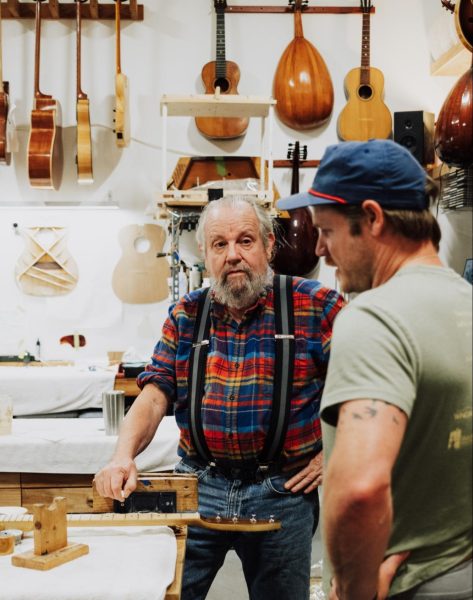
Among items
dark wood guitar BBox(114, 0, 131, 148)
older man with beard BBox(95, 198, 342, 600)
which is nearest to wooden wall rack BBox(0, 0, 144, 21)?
dark wood guitar BBox(114, 0, 131, 148)

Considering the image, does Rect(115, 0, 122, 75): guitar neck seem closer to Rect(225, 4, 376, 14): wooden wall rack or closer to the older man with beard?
Rect(225, 4, 376, 14): wooden wall rack

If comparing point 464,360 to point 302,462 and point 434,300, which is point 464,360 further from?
point 302,462

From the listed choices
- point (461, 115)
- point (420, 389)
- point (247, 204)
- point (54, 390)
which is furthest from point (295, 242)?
point (420, 389)

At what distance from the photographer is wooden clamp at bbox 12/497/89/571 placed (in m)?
1.59

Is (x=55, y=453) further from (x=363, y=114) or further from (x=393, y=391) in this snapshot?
(x=363, y=114)

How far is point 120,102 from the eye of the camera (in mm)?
5102

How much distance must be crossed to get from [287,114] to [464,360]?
474cm

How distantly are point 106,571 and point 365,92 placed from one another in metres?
4.80

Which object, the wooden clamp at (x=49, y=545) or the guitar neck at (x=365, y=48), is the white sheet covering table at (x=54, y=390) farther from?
the guitar neck at (x=365, y=48)

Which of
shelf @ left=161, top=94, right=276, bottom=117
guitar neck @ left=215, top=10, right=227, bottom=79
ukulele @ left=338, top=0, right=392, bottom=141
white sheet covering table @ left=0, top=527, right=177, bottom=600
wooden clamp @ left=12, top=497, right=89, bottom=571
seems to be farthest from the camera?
ukulele @ left=338, top=0, right=392, bottom=141

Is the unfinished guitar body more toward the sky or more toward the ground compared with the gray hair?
more toward the sky

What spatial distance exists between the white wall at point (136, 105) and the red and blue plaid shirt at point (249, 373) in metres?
3.53

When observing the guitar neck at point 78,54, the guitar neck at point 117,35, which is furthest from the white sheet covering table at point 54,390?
the guitar neck at point 117,35

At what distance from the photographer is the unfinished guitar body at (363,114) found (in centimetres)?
561
